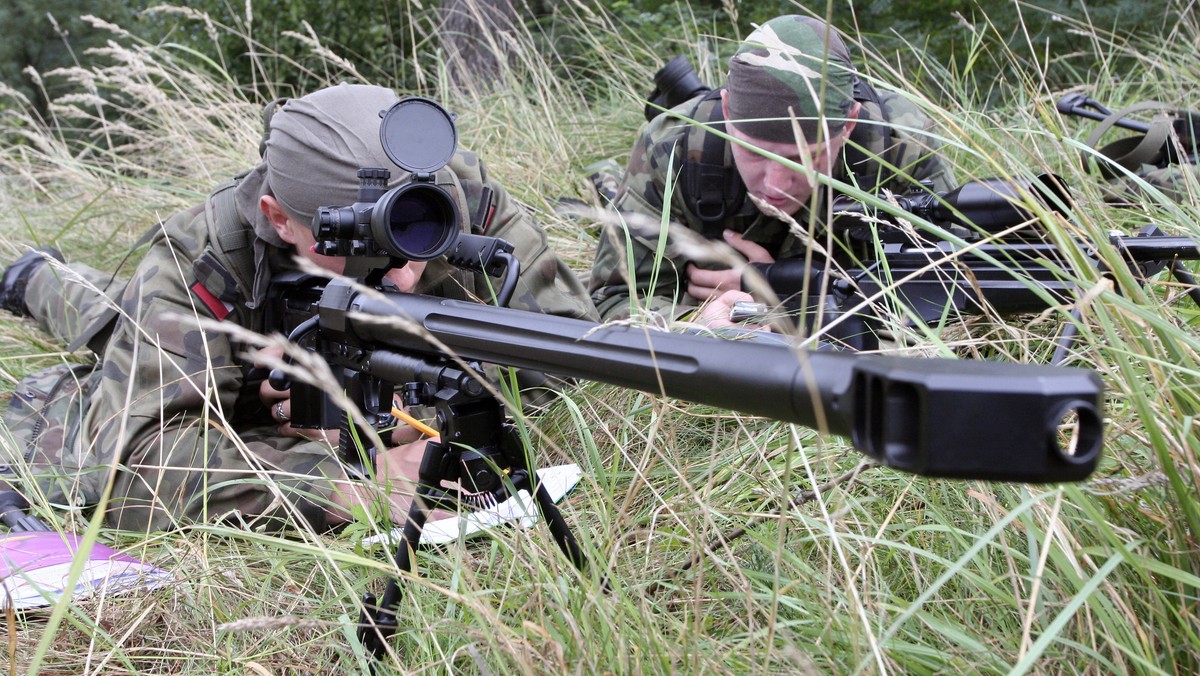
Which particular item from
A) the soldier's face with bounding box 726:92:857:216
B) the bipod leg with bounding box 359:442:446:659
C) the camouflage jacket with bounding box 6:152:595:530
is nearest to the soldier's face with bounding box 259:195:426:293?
the camouflage jacket with bounding box 6:152:595:530

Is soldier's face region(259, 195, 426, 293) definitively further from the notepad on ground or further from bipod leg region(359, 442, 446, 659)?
bipod leg region(359, 442, 446, 659)

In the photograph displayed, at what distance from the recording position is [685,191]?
3.56 meters

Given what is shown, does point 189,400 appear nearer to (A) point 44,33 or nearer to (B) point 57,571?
(B) point 57,571

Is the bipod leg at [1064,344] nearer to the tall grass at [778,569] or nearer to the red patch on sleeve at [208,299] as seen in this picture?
the tall grass at [778,569]

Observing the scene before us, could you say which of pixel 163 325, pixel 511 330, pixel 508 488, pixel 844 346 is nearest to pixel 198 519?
pixel 163 325

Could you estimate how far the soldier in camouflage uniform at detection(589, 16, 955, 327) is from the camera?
291 cm

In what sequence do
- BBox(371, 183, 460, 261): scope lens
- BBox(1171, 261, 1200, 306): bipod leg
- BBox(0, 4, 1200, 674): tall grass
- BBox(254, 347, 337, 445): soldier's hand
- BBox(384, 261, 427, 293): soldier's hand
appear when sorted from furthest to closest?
1. BBox(254, 347, 337, 445): soldier's hand
2. BBox(384, 261, 427, 293): soldier's hand
3. BBox(1171, 261, 1200, 306): bipod leg
4. BBox(371, 183, 460, 261): scope lens
5. BBox(0, 4, 1200, 674): tall grass

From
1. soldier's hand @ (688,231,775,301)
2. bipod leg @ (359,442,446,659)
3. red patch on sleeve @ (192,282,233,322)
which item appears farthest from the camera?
soldier's hand @ (688,231,775,301)

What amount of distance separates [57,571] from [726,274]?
2.13m

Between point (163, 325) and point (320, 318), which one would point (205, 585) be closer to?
point (320, 318)

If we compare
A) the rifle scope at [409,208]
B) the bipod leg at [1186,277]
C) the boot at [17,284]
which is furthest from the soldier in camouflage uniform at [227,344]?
the bipod leg at [1186,277]

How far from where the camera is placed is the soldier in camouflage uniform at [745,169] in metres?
2.91

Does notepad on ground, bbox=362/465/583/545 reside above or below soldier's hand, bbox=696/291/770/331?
above

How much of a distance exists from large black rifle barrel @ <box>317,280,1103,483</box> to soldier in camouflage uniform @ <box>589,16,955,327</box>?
150 cm
